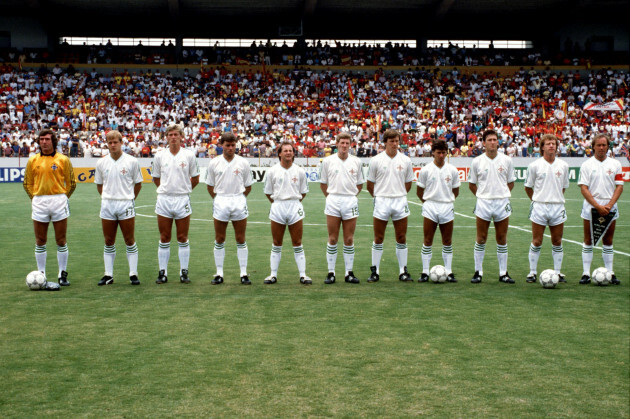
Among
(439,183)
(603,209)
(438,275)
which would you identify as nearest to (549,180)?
(603,209)

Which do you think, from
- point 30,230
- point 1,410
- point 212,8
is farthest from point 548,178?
point 212,8

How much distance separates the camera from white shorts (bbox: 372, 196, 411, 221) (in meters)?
10.4

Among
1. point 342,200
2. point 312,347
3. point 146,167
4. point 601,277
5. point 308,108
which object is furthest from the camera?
point 308,108

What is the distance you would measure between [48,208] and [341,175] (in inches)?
165

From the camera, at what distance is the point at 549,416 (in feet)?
16.8

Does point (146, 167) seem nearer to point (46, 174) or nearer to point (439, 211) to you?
point (46, 174)

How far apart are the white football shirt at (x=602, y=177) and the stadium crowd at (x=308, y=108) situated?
1029 inches

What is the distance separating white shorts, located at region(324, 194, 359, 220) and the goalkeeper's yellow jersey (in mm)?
3850

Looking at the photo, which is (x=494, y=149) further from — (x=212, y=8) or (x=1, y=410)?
(x=212, y=8)

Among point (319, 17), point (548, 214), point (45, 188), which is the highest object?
point (319, 17)

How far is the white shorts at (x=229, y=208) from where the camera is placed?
10.2 metres

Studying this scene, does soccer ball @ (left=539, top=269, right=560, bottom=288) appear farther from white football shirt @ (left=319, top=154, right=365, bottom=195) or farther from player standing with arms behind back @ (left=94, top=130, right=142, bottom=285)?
player standing with arms behind back @ (left=94, top=130, right=142, bottom=285)

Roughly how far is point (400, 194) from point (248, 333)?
3929 mm

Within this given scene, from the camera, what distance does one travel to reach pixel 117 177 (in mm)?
10008
